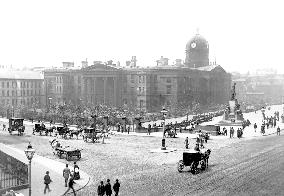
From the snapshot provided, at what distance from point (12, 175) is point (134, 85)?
77278mm

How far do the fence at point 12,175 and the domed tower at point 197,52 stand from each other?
9441 cm

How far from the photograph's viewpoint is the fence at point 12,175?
22422 millimetres

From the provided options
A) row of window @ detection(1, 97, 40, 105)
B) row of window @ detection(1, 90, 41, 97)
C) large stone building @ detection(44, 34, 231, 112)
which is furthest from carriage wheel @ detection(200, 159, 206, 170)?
row of window @ detection(1, 90, 41, 97)

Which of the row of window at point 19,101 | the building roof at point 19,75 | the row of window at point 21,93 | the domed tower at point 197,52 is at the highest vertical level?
→ the domed tower at point 197,52

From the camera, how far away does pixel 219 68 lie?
115562 millimetres

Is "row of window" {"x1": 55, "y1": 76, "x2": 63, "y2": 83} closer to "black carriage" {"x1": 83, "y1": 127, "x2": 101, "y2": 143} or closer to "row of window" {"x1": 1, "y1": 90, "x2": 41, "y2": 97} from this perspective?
"row of window" {"x1": 1, "y1": 90, "x2": 41, "y2": 97}

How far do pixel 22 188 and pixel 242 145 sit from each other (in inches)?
970

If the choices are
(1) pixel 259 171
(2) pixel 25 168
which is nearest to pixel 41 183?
(2) pixel 25 168

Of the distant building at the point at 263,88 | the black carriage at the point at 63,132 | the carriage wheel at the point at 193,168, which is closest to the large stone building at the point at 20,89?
the black carriage at the point at 63,132

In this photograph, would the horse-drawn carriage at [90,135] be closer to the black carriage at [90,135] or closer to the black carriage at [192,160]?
the black carriage at [90,135]

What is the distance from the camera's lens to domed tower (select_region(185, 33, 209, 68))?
385ft

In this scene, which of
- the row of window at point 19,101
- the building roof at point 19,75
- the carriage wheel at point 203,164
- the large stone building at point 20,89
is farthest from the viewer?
the building roof at point 19,75

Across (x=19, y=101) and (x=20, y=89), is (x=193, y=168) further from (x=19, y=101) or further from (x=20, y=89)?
(x=20, y=89)

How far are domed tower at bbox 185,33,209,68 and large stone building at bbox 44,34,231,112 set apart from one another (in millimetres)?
4505
